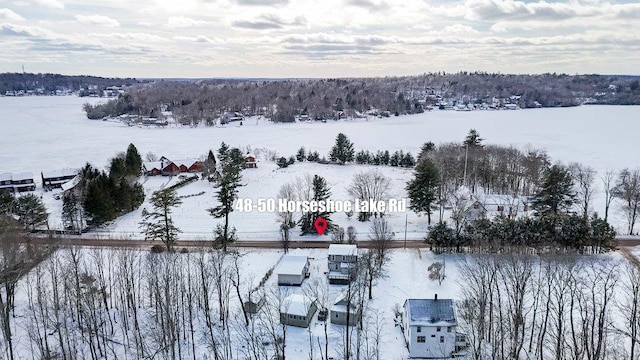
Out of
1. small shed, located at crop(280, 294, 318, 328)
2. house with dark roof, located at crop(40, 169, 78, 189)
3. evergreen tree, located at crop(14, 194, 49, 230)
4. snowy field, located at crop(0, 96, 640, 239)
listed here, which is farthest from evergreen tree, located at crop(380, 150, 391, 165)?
evergreen tree, located at crop(14, 194, 49, 230)

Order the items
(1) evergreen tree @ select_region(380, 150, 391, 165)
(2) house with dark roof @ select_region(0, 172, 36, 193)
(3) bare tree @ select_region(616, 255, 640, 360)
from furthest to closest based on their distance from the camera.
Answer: (1) evergreen tree @ select_region(380, 150, 391, 165) → (2) house with dark roof @ select_region(0, 172, 36, 193) → (3) bare tree @ select_region(616, 255, 640, 360)

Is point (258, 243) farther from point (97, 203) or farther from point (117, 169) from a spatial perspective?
point (117, 169)

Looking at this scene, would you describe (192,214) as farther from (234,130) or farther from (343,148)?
(234,130)

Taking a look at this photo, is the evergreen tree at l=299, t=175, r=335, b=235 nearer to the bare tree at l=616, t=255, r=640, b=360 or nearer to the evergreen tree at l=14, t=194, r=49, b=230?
the bare tree at l=616, t=255, r=640, b=360

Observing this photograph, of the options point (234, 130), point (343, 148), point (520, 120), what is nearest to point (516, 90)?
point (520, 120)

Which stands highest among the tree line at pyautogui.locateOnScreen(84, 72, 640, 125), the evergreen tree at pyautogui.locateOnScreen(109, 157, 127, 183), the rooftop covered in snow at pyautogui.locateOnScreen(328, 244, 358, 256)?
the tree line at pyautogui.locateOnScreen(84, 72, 640, 125)

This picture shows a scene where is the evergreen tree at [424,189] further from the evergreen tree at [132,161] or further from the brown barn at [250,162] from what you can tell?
the evergreen tree at [132,161]
